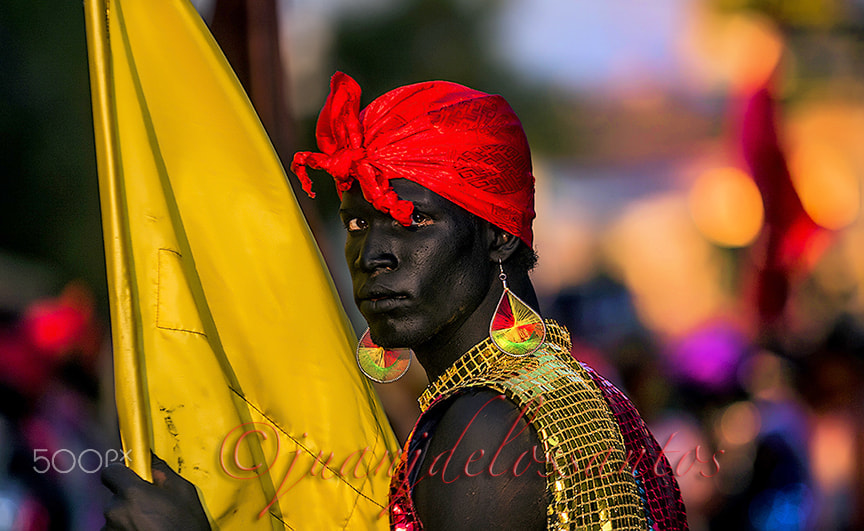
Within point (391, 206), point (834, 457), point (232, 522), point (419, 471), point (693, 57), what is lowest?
point (834, 457)

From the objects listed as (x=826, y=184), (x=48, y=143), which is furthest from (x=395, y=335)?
(x=826, y=184)

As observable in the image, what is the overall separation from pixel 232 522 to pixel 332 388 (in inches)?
22.9

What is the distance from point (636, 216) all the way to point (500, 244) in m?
16.5

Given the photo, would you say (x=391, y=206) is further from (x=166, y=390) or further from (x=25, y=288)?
(x=25, y=288)

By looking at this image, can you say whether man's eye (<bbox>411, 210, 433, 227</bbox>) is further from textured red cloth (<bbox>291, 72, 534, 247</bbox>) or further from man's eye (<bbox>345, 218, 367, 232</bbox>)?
man's eye (<bbox>345, 218, 367, 232</bbox>)

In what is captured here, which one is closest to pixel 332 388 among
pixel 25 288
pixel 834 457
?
pixel 834 457

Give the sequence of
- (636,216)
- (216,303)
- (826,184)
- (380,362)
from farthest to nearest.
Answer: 1. (636,216)
2. (826,184)
3. (380,362)
4. (216,303)

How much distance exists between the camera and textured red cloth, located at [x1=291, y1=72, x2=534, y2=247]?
2.37 metres

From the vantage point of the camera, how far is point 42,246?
380 inches

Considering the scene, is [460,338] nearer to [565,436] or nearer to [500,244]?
[500,244]

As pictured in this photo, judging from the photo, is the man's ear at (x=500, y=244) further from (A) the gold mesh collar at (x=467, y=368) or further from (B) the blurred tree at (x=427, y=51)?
(B) the blurred tree at (x=427, y=51)

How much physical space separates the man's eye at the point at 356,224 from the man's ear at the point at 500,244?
33 centimetres

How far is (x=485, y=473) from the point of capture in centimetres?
201

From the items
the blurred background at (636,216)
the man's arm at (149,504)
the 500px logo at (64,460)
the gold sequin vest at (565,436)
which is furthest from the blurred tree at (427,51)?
the man's arm at (149,504)
